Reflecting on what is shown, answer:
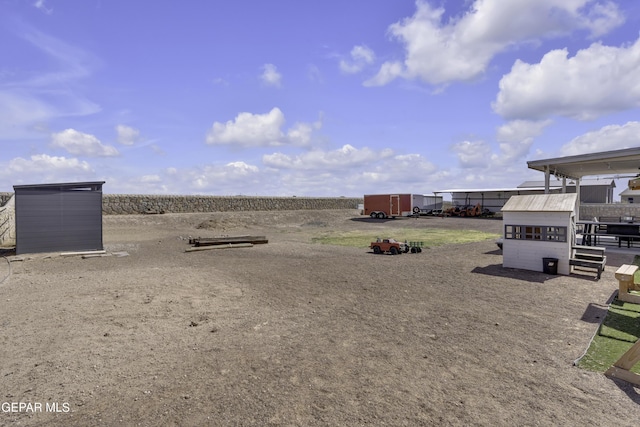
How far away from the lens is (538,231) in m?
12.1

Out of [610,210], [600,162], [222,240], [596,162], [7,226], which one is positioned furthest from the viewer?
[610,210]

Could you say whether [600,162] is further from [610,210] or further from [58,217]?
[58,217]

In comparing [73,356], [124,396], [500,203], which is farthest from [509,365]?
[500,203]

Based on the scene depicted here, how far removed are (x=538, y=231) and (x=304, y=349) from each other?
1061 cm

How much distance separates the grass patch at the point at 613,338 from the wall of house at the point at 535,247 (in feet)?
11.3

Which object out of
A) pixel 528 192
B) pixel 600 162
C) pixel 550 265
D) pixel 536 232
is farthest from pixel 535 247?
pixel 528 192

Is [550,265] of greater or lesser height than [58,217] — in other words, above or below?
below

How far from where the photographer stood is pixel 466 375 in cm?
482

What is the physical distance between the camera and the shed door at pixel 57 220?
15516 millimetres

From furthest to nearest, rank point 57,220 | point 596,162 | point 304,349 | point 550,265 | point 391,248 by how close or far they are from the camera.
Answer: point 596,162 → point 391,248 → point 57,220 → point 550,265 → point 304,349

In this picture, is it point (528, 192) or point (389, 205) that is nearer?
point (389, 205)

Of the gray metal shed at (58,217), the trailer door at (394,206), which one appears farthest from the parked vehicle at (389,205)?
the gray metal shed at (58,217)

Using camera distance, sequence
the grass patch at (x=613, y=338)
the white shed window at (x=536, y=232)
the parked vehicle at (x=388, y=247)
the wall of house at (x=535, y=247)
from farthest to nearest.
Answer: the parked vehicle at (x=388, y=247)
the white shed window at (x=536, y=232)
the wall of house at (x=535, y=247)
the grass patch at (x=613, y=338)

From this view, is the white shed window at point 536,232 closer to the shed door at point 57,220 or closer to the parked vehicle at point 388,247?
the parked vehicle at point 388,247
